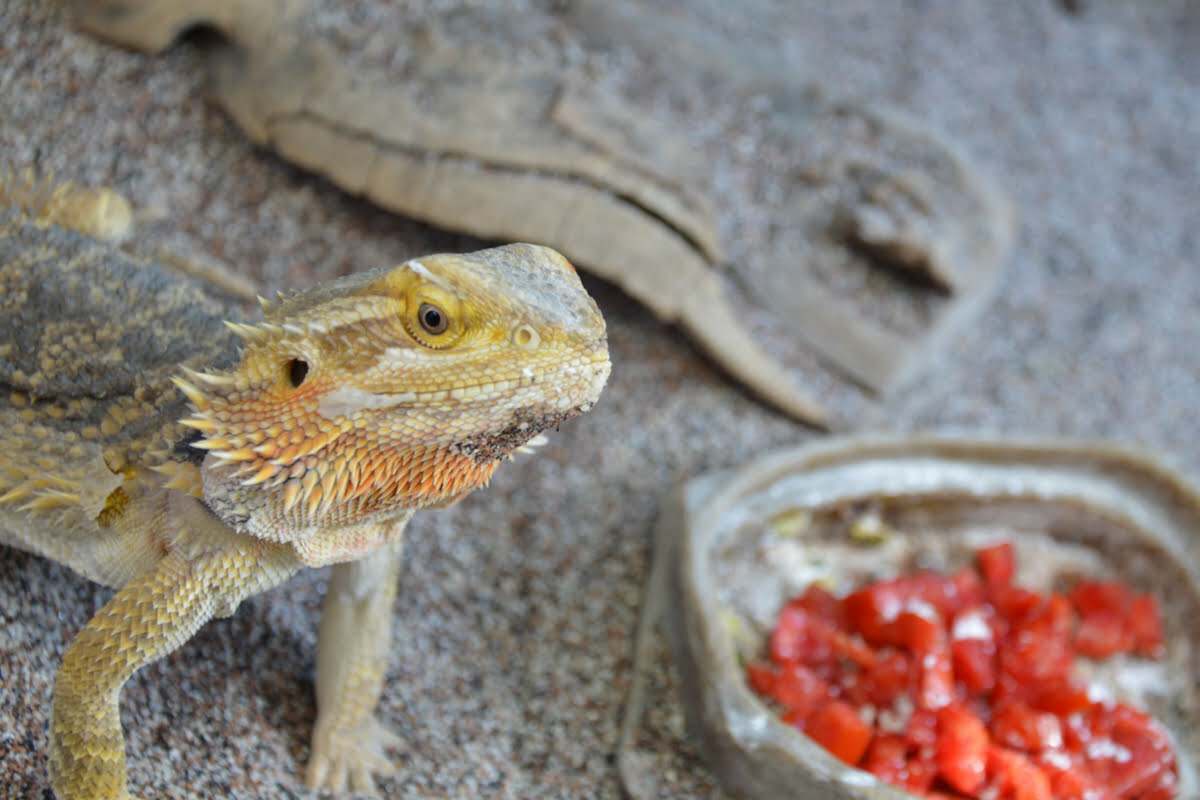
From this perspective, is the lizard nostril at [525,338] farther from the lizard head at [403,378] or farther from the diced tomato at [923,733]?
the diced tomato at [923,733]

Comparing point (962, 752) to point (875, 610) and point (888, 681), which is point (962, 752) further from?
point (875, 610)

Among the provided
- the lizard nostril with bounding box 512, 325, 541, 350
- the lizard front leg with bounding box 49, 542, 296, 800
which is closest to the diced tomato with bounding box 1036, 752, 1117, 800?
the lizard nostril with bounding box 512, 325, 541, 350

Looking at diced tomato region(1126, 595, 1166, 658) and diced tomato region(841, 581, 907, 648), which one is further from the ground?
diced tomato region(1126, 595, 1166, 658)

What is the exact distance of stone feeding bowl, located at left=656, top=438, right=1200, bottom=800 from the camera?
2.39m

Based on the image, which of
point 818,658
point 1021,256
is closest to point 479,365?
point 818,658

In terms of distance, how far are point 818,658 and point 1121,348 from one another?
1976 millimetres

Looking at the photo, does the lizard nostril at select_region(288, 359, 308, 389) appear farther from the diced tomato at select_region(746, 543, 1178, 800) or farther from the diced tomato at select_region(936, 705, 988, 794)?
the diced tomato at select_region(936, 705, 988, 794)

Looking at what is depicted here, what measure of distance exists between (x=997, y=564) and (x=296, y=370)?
6.93 feet

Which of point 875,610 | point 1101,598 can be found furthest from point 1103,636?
point 875,610

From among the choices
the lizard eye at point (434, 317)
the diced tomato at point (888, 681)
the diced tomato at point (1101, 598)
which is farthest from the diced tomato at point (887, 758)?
the lizard eye at point (434, 317)

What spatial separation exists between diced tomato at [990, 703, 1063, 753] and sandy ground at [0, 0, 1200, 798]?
0.72 meters

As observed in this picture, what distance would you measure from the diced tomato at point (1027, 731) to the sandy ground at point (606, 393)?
72cm

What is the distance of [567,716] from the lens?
2109mm

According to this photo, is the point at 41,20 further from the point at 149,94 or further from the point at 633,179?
the point at 633,179
